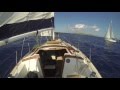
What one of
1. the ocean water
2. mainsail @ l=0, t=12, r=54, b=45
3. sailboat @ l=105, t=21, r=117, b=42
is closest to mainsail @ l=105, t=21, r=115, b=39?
sailboat @ l=105, t=21, r=117, b=42

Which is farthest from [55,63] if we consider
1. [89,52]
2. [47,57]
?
[89,52]

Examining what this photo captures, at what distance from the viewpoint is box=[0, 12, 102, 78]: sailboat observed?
3.34 m

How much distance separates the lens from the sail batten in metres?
3.36

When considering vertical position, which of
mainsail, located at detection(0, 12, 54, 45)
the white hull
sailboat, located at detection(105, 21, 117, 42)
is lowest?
the white hull

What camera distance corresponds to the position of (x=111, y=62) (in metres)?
3.38

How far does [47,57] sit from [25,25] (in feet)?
2.24

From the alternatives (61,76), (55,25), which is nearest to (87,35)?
(55,25)

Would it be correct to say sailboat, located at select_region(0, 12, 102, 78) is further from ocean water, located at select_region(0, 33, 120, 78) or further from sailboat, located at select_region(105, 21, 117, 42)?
sailboat, located at select_region(105, 21, 117, 42)

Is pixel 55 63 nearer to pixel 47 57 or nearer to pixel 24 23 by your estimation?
pixel 47 57

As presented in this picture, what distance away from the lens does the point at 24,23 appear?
11.5ft

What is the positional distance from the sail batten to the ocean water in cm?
18

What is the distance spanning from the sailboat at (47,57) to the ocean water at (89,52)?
74mm

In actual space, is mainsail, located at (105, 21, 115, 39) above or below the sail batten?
below
